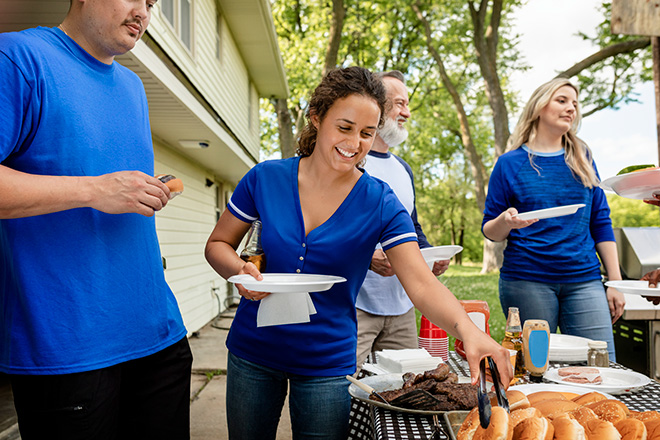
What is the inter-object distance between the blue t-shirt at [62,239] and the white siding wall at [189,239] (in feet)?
20.5

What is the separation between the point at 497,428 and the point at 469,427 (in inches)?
5.7

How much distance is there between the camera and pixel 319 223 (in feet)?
7.07

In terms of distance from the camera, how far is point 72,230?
1765 millimetres

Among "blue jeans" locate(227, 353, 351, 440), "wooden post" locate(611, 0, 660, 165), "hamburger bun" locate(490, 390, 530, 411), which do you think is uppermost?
"wooden post" locate(611, 0, 660, 165)

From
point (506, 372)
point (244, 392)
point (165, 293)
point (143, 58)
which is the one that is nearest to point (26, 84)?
point (165, 293)

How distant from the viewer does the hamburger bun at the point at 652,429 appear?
1293 mm

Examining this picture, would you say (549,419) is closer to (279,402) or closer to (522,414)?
(522,414)

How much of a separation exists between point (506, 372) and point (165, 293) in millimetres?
1354

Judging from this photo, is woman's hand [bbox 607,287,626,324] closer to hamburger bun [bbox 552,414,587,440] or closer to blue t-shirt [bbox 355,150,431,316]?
blue t-shirt [bbox 355,150,431,316]

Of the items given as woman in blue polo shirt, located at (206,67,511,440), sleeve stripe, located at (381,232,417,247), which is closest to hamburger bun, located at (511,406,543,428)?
woman in blue polo shirt, located at (206,67,511,440)

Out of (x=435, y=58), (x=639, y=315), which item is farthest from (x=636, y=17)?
(x=435, y=58)

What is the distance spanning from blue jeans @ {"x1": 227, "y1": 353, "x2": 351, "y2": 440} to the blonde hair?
82.7 inches

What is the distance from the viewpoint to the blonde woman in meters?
3.14

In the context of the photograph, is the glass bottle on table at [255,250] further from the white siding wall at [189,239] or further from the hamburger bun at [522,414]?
the white siding wall at [189,239]
